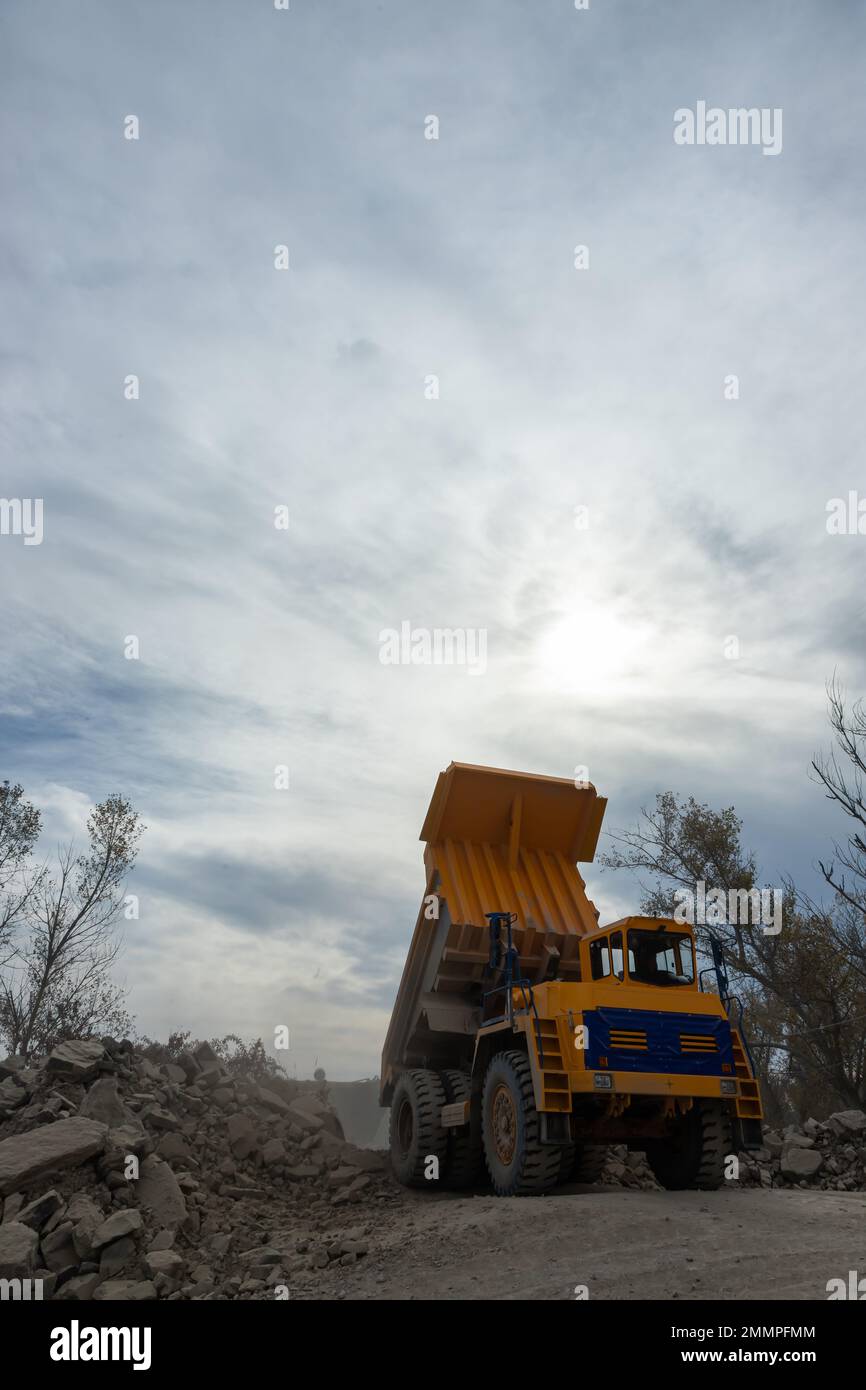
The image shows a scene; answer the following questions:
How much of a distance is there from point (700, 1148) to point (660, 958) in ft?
6.15

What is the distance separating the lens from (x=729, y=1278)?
6.49 m

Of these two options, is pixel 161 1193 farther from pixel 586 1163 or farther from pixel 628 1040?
pixel 628 1040

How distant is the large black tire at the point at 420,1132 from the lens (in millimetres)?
10852

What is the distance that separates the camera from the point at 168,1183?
9.41 meters

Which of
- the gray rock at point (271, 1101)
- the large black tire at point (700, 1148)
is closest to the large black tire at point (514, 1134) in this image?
the large black tire at point (700, 1148)

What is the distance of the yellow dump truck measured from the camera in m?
8.91

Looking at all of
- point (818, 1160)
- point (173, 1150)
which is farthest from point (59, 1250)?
point (818, 1160)

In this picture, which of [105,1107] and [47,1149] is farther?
[105,1107]

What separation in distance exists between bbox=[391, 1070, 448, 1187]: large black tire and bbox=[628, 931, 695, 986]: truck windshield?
117 inches

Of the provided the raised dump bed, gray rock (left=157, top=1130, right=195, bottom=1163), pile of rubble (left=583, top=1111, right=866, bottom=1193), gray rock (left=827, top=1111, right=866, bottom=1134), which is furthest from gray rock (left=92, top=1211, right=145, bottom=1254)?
gray rock (left=827, top=1111, right=866, bottom=1134)

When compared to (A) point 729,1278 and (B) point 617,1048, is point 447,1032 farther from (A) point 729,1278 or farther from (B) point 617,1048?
(A) point 729,1278

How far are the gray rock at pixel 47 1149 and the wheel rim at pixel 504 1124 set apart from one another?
379 centimetres

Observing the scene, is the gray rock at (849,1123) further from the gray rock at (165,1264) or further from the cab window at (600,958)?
the gray rock at (165,1264)
